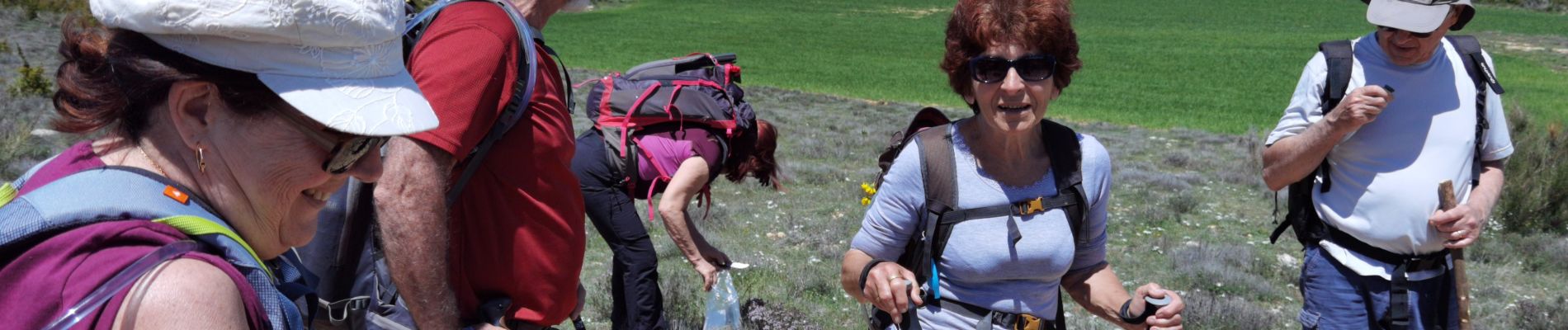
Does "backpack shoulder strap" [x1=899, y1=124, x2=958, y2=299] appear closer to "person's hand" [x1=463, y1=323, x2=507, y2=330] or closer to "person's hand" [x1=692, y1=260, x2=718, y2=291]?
"person's hand" [x1=463, y1=323, x2=507, y2=330]

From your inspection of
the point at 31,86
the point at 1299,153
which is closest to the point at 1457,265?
the point at 1299,153

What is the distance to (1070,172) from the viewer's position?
9.61 ft

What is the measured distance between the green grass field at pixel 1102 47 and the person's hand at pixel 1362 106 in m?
16.0

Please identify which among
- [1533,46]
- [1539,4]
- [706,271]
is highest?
[706,271]

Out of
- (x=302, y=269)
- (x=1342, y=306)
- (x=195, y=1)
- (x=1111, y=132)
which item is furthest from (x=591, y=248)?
(x=1111, y=132)

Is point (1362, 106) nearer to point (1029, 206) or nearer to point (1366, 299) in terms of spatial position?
point (1366, 299)

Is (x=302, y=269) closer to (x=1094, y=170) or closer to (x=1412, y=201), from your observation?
(x=1094, y=170)

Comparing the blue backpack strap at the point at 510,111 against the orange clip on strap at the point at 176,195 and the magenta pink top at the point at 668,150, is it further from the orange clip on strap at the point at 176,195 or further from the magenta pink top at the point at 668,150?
the magenta pink top at the point at 668,150

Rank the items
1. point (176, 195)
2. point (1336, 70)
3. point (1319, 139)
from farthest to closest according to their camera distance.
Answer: point (1336, 70) < point (1319, 139) < point (176, 195)

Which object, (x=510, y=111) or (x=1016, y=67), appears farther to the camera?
(x=1016, y=67)

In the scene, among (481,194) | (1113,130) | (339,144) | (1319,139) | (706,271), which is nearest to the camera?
(339,144)

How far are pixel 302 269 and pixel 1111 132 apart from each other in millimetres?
16602

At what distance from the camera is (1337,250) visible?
3.66 metres

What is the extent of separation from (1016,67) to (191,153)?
1978mm
